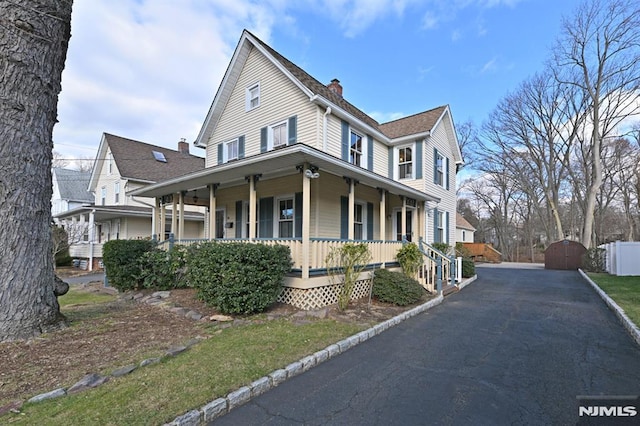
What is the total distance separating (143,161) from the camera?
22.7 metres

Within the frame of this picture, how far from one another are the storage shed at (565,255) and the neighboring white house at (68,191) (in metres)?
38.5

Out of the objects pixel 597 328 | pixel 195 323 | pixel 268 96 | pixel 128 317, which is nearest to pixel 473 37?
pixel 268 96

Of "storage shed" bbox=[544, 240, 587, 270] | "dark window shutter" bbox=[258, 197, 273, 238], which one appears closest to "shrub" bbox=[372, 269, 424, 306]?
"dark window shutter" bbox=[258, 197, 273, 238]

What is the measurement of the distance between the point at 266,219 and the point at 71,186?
98.4ft

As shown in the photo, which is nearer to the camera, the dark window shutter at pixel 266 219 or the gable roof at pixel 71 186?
the dark window shutter at pixel 266 219

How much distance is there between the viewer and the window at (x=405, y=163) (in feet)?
45.3

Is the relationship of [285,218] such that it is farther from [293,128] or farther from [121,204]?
[121,204]

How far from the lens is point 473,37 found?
1371 centimetres

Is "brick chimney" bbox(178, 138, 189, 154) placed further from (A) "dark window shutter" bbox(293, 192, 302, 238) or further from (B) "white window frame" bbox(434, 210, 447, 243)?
(B) "white window frame" bbox(434, 210, 447, 243)

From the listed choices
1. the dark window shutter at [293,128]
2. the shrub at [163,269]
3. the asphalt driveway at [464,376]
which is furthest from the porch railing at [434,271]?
the shrub at [163,269]

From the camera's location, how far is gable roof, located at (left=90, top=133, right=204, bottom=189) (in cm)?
2139

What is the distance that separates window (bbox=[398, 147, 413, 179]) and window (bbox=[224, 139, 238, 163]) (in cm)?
736

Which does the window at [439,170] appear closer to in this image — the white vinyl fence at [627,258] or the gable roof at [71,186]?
the white vinyl fence at [627,258]

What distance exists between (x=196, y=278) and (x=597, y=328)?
27.9ft
